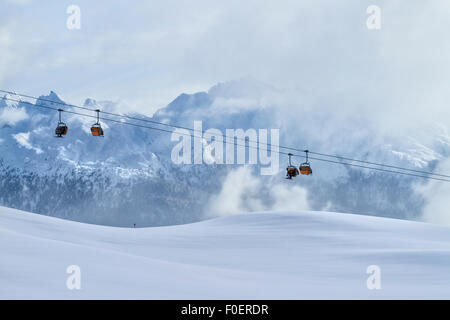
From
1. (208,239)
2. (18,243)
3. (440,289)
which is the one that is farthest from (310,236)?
(18,243)

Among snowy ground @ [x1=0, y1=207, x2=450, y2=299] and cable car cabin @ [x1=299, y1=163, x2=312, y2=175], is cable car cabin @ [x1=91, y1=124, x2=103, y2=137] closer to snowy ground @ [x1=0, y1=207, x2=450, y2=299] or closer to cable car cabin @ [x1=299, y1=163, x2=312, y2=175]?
snowy ground @ [x1=0, y1=207, x2=450, y2=299]

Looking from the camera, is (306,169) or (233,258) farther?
(306,169)

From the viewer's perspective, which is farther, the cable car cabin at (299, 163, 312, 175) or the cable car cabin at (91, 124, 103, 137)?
the cable car cabin at (299, 163, 312, 175)

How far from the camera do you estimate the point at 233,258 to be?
1077 inches

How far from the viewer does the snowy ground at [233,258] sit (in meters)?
15.4

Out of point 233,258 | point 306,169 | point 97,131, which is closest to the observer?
point 233,258

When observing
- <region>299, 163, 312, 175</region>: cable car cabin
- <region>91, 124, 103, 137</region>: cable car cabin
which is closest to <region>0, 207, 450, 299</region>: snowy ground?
<region>299, 163, 312, 175</region>: cable car cabin

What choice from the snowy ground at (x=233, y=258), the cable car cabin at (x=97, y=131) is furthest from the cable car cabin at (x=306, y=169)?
the cable car cabin at (x=97, y=131)

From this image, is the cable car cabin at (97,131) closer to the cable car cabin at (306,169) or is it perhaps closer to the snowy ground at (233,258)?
the snowy ground at (233,258)

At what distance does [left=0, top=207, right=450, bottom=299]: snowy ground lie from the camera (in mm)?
15391

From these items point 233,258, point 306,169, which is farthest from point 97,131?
point 306,169

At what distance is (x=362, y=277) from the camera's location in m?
22.9

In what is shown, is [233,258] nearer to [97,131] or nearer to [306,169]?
[306,169]
